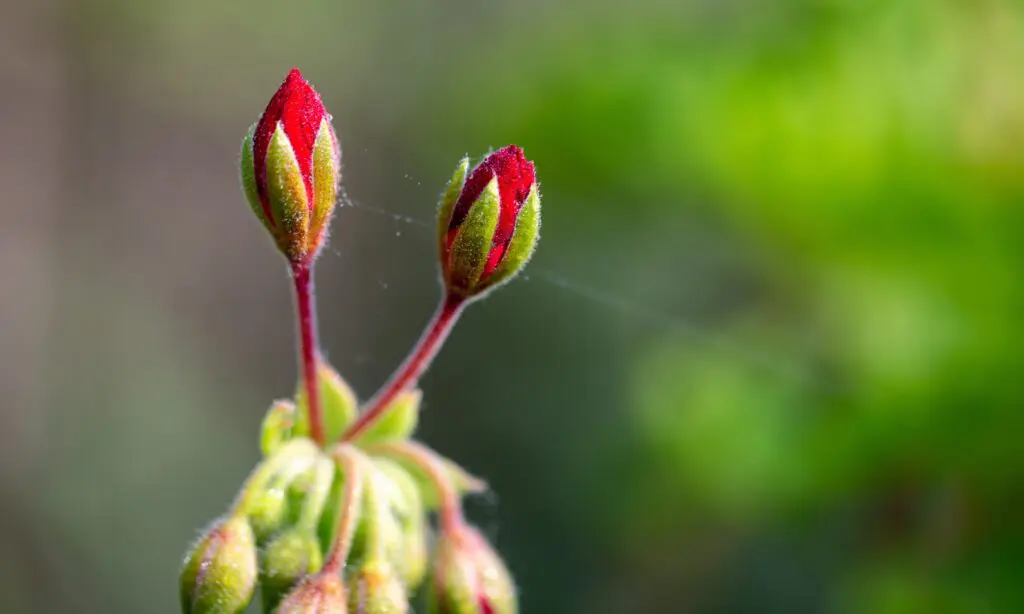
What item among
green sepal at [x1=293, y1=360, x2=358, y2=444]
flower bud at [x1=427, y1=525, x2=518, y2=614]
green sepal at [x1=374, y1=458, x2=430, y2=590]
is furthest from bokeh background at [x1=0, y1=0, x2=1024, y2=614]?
flower bud at [x1=427, y1=525, x2=518, y2=614]

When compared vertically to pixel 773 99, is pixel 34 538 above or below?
below

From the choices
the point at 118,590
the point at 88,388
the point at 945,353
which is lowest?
the point at 118,590

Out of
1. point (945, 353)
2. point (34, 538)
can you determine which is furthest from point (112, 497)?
point (945, 353)

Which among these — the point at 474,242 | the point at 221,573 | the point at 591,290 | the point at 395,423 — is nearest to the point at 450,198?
the point at 474,242

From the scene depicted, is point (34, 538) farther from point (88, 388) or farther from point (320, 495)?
point (320, 495)

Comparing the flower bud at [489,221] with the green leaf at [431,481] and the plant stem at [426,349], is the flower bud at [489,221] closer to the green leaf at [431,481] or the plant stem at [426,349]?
the plant stem at [426,349]

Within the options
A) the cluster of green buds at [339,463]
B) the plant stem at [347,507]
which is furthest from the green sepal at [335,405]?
the plant stem at [347,507]

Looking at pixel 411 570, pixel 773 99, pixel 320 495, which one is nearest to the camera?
pixel 320 495
